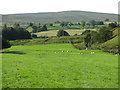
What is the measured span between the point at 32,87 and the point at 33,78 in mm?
3527

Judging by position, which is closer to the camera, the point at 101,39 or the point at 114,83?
the point at 114,83

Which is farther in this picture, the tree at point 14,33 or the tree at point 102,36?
the tree at point 14,33

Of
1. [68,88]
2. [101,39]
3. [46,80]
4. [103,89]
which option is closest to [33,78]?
[46,80]

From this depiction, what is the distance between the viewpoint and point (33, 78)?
2177cm

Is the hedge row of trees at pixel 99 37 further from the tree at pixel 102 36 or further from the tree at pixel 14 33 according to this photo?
the tree at pixel 14 33

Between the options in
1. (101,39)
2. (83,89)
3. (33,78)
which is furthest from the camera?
(101,39)

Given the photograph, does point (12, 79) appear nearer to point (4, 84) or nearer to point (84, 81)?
point (4, 84)

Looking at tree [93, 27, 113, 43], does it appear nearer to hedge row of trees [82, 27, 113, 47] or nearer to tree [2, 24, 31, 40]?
hedge row of trees [82, 27, 113, 47]

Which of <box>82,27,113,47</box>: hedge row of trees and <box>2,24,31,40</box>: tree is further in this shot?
<box>2,24,31,40</box>: tree

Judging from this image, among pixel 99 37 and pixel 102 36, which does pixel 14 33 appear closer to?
pixel 99 37

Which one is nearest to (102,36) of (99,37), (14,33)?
(99,37)

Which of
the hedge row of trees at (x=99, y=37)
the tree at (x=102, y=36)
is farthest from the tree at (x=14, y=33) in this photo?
Result: the tree at (x=102, y=36)

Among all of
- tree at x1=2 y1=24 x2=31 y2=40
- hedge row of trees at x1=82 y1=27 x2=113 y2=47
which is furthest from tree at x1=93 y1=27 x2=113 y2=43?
tree at x1=2 y1=24 x2=31 y2=40

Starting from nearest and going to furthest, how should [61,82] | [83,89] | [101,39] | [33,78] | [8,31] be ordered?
[83,89]
[61,82]
[33,78]
[101,39]
[8,31]
